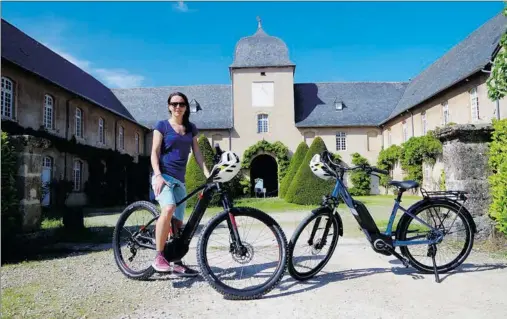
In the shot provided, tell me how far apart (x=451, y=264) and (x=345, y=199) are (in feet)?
4.42

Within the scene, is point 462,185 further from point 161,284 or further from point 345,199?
point 161,284

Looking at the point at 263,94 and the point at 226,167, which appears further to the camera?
the point at 263,94

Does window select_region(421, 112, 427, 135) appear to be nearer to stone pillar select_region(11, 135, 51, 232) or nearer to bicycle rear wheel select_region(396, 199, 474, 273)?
bicycle rear wheel select_region(396, 199, 474, 273)

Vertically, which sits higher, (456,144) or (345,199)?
(456,144)

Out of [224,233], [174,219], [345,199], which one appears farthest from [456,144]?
[174,219]

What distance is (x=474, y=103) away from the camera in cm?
1700

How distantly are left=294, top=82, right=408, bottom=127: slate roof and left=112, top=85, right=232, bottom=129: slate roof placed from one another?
5616 mm

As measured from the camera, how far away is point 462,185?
5.19 m

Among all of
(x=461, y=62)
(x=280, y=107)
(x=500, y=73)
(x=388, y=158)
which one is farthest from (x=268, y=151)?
(x=500, y=73)

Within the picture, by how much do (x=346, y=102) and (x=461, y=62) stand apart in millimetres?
10156

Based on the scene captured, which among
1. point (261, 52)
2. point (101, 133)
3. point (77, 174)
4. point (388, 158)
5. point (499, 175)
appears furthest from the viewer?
point (261, 52)

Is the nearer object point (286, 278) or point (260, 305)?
point (260, 305)

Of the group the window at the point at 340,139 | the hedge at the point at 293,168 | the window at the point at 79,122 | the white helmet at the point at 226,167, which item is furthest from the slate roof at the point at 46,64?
the window at the point at 340,139

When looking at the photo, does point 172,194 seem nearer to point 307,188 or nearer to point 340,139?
point 307,188
